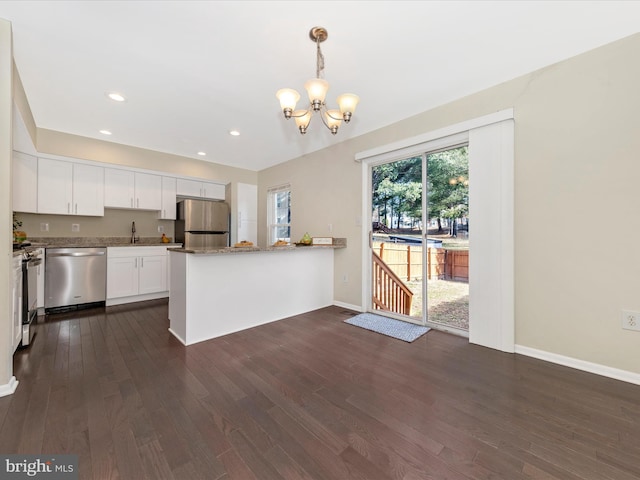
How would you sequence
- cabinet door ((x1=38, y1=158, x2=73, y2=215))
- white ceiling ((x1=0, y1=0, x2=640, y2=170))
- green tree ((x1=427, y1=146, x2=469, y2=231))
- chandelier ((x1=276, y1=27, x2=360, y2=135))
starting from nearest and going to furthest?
white ceiling ((x1=0, y1=0, x2=640, y2=170)) < chandelier ((x1=276, y1=27, x2=360, y2=135)) < green tree ((x1=427, y1=146, x2=469, y2=231)) < cabinet door ((x1=38, y1=158, x2=73, y2=215))

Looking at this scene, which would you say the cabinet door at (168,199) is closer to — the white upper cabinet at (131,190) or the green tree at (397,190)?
the white upper cabinet at (131,190)

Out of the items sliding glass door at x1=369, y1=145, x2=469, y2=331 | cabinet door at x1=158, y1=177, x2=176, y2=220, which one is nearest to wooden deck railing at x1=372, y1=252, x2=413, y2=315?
sliding glass door at x1=369, y1=145, x2=469, y2=331

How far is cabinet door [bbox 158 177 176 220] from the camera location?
4660 mm

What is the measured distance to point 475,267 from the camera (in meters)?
2.62

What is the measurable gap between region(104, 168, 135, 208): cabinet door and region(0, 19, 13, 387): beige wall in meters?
2.59

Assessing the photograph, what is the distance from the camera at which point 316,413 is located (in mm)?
Result: 1583

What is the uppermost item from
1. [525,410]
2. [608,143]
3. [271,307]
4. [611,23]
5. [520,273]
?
[611,23]

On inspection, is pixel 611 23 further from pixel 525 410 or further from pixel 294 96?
pixel 525 410

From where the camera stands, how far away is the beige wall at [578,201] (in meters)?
1.95

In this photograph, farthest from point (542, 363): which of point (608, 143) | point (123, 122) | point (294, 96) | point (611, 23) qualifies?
point (123, 122)

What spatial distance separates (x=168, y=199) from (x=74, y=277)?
177 centimetres

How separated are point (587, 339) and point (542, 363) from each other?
37cm

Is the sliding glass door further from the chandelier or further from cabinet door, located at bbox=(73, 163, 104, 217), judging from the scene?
cabinet door, located at bbox=(73, 163, 104, 217)

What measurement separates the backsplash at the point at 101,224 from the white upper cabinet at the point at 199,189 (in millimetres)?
669
